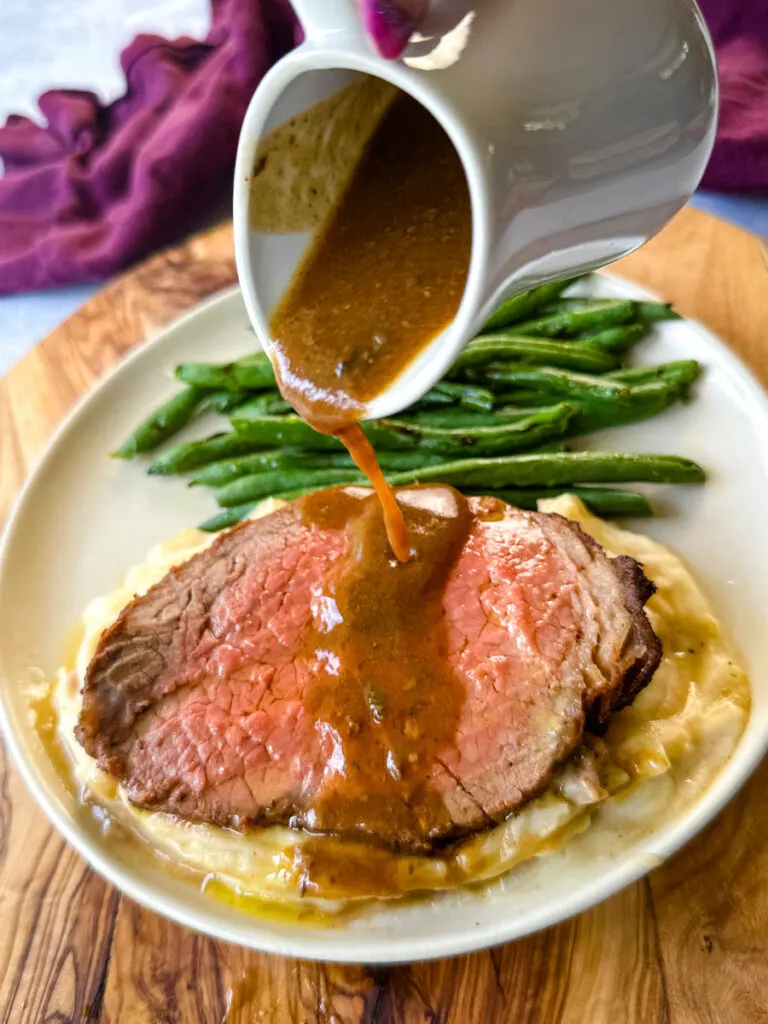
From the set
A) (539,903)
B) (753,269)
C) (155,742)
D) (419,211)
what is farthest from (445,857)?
(753,269)

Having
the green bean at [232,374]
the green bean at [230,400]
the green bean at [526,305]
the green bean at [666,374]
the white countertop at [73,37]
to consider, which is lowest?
the green bean at [666,374]

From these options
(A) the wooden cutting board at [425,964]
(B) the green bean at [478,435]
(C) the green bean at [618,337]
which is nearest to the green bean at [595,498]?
(B) the green bean at [478,435]

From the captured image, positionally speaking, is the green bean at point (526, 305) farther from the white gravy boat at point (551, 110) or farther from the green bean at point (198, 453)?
the white gravy boat at point (551, 110)

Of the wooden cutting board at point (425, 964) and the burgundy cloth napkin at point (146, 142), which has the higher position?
the burgundy cloth napkin at point (146, 142)

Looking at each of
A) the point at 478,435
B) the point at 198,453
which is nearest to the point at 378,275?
the point at 478,435

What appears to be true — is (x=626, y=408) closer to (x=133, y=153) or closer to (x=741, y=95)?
(x=741, y=95)

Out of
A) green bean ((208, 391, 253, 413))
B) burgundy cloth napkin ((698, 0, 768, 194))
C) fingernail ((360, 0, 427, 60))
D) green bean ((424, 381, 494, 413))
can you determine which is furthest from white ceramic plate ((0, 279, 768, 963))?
fingernail ((360, 0, 427, 60))

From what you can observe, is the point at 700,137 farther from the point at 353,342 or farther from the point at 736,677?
the point at 736,677
